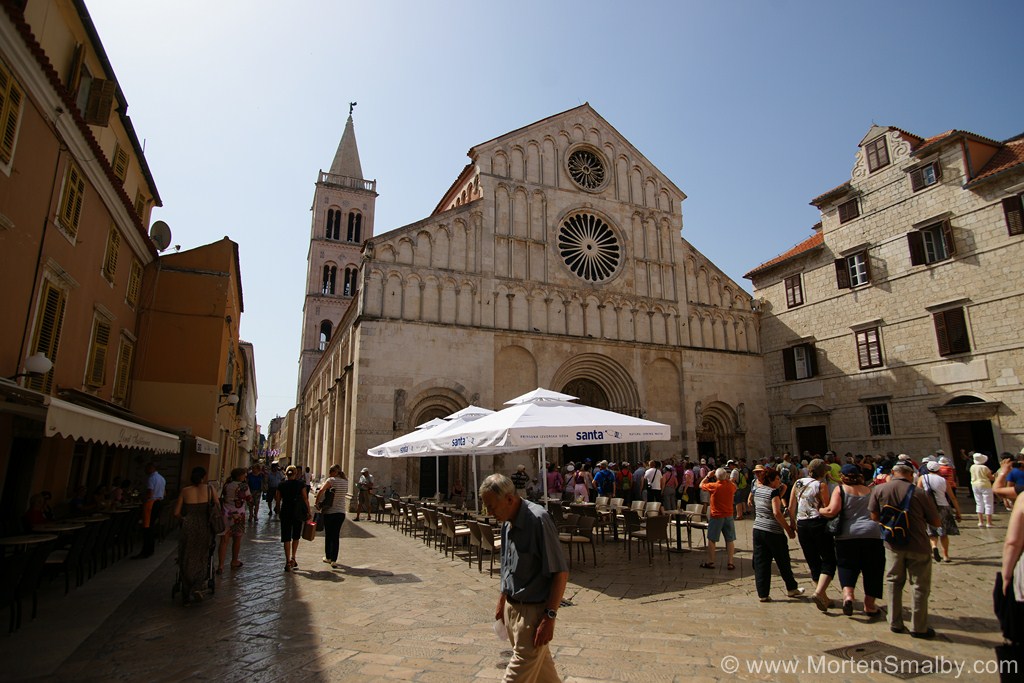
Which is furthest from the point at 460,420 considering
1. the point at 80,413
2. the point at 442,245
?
the point at 442,245

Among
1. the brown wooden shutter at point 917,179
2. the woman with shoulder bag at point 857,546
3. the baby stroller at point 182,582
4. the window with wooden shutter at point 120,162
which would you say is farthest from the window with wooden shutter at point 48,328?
the brown wooden shutter at point 917,179

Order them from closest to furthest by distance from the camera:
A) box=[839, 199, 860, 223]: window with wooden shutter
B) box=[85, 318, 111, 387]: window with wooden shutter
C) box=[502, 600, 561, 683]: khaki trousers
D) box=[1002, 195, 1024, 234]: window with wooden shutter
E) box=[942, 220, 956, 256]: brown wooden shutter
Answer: box=[502, 600, 561, 683]: khaki trousers
box=[85, 318, 111, 387]: window with wooden shutter
box=[1002, 195, 1024, 234]: window with wooden shutter
box=[942, 220, 956, 256]: brown wooden shutter
box=[839, 199, 860, 223]: window with wooden shutter

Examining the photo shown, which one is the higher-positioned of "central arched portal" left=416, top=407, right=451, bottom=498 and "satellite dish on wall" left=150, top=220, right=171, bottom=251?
"satellite dish on wall" left=150, top=220, right=171, bottom=251

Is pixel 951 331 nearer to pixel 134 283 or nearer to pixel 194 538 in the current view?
pixel 194 538

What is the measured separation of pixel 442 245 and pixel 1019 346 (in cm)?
1934

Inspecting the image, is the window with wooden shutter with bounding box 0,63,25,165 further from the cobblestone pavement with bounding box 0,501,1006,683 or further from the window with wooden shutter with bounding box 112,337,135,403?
the window with wooden shutter with bounding box 112,337,135,403

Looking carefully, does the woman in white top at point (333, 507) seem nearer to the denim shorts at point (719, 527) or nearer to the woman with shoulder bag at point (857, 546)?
the denim shorts at point (719, 527)

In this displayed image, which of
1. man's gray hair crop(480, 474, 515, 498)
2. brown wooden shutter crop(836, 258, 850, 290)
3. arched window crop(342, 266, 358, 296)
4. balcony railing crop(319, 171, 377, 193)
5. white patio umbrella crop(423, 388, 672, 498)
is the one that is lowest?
man's gray hair crop(480, 474, 515, 498)

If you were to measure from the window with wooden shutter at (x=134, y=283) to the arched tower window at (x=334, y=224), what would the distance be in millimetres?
32121

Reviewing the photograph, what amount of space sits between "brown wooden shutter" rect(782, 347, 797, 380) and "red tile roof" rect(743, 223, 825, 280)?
4.16 meters

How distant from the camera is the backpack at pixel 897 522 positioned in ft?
17.3

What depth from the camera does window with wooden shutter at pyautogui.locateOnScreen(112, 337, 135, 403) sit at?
41.5ft

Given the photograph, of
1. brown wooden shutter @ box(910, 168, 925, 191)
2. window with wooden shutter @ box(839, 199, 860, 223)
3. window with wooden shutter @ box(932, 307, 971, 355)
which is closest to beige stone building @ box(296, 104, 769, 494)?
window with wooden shutter @ box(839, 199, 860, 223)

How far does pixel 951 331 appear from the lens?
60.4 feet
